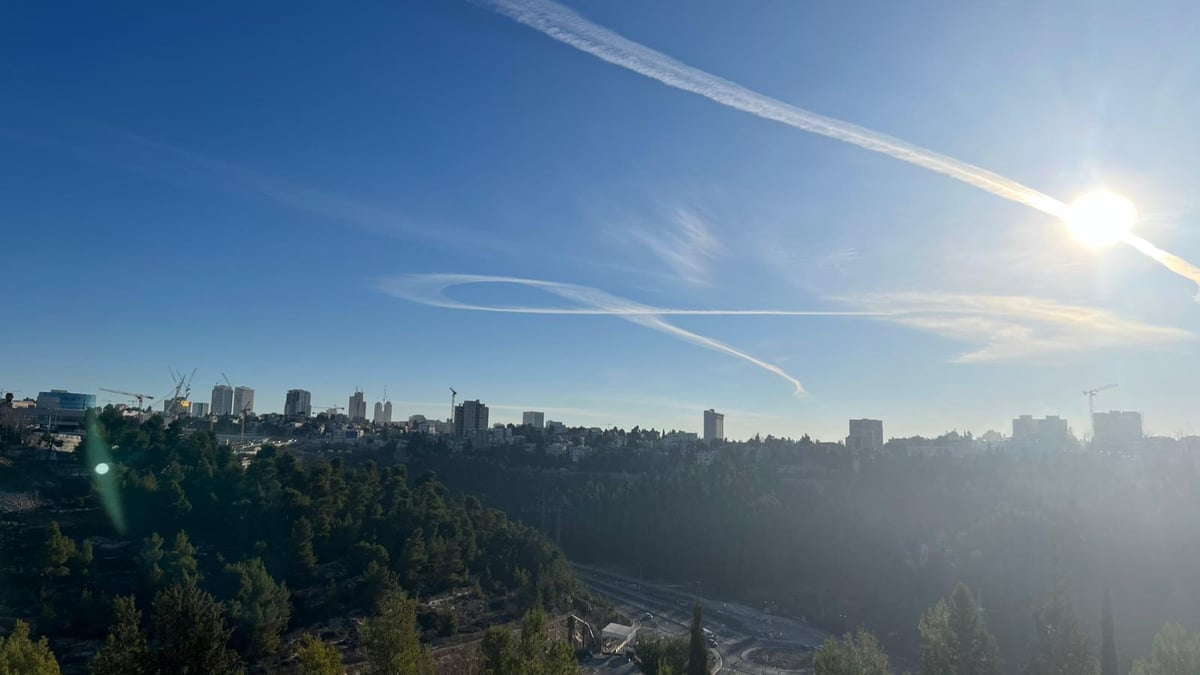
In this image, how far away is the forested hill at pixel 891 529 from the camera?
139 ft

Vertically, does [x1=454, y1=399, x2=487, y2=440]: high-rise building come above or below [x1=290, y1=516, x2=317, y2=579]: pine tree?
above

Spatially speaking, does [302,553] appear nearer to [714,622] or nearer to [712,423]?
[714,622]

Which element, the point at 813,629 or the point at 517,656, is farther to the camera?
the point at 813,629

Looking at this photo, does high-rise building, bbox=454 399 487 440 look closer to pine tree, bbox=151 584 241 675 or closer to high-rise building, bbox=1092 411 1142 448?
high-rise building, bbox=1092 411 1142 448

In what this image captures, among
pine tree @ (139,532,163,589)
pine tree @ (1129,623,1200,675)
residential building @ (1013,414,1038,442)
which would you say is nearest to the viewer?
pine tree @ (1129,623,1200,675)

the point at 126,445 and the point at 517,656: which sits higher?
the point at 126,445

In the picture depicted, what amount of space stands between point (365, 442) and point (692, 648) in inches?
2809

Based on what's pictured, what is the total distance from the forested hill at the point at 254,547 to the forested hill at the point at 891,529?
21.1 metres

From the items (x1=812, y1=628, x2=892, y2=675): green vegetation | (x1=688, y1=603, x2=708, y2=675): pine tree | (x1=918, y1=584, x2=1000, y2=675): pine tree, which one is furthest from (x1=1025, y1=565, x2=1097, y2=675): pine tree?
(x1=688, y1=603, x2=708, y2=675): pine tree

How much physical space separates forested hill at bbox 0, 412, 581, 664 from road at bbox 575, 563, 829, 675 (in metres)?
6.68

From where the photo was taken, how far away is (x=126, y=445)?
3972cm

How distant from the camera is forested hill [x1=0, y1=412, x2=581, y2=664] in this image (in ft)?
83.1

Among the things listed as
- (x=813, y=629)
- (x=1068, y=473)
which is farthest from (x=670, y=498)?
(x=1068, y=473)

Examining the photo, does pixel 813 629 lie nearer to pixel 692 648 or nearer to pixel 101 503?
pixel 692 648
